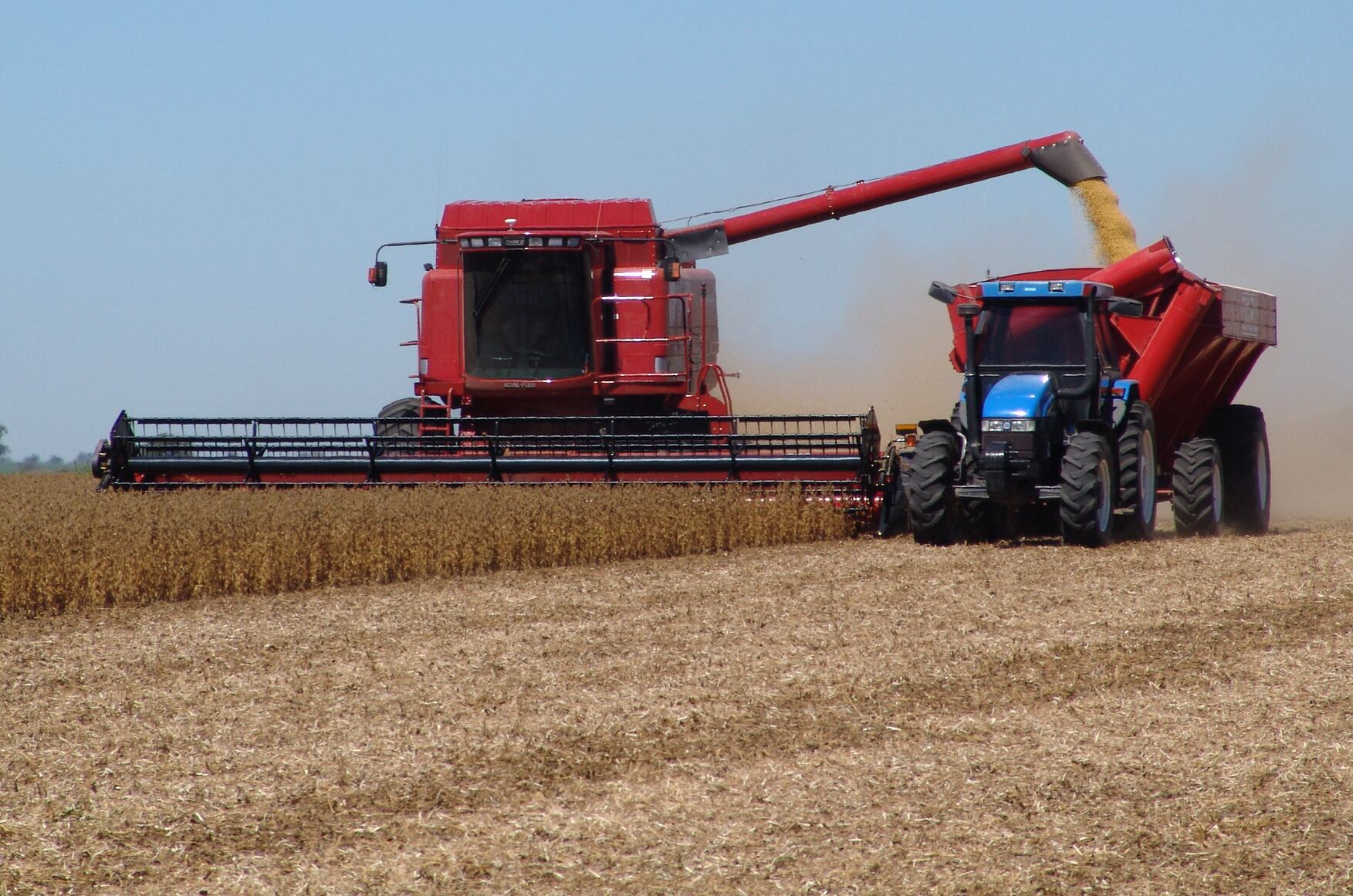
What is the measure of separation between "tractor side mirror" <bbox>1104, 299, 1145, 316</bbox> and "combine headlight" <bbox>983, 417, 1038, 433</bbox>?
100 centimetres

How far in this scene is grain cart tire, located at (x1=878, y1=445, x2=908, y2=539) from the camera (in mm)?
11242

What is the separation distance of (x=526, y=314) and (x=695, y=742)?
25.2 ft

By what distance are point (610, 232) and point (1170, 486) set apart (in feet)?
15.4

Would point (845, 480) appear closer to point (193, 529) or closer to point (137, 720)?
point (193, 529)

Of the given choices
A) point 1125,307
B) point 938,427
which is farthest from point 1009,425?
point 1125,307

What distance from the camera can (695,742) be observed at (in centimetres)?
524

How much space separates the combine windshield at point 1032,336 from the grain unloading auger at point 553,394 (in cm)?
114

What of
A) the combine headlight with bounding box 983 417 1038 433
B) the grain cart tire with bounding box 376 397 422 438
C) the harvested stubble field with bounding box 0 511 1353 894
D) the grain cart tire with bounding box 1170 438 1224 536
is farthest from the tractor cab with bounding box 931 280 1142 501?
the grain cart tire with bounding box 376 397 422 438

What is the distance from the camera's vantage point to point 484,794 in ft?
15.3

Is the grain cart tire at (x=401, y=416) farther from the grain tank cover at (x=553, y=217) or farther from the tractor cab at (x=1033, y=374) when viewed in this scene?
the tractor cab at (x=1033, y=374)

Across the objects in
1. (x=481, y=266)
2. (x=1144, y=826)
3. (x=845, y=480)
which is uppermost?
(x=481, y=266)

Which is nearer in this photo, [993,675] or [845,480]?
[993,675]

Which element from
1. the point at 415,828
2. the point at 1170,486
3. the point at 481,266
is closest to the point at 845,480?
the point at 1170,486

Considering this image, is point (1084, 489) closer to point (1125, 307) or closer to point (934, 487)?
point (934, 487)
